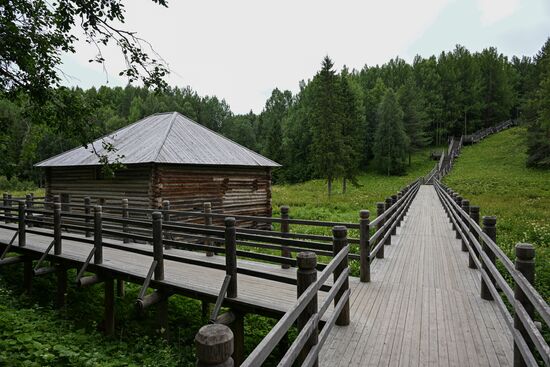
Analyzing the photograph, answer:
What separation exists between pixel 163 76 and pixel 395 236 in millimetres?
8293

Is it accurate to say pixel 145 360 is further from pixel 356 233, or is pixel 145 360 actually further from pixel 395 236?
pixel 356 233

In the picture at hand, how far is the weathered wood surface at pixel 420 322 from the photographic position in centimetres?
388

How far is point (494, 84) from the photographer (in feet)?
243

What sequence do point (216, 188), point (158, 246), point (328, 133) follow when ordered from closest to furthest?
point (158, 246) < point (216, 188) < point (328, 133)

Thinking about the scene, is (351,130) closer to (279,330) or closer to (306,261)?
(306,261)

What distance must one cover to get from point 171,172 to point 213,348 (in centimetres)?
1582

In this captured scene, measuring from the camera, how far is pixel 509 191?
→ 30297 millimetres

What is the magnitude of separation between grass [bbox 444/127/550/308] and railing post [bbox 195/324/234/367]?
8.21m

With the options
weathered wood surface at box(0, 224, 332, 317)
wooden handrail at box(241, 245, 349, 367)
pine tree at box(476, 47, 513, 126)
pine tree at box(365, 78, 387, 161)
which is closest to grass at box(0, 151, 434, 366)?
weathered wood surface at box(0, 224, 332, 317)

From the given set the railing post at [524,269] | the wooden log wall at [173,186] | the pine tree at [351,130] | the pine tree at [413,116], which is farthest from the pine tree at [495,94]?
the railing post at [524,269]

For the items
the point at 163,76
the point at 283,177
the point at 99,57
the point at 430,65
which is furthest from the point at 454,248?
the point at 430,65

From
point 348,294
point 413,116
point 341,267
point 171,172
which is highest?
point 413,116

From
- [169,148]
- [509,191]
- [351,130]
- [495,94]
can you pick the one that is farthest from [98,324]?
[495,94]

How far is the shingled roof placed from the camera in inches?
661
